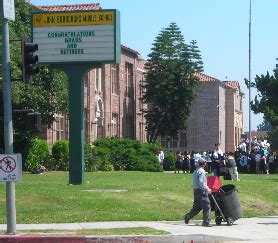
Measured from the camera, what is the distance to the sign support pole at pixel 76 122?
27.0m

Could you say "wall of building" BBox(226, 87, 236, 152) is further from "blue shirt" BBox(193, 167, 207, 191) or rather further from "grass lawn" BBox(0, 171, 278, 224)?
"blue shirt" BBox(193, 167, 207, 191)

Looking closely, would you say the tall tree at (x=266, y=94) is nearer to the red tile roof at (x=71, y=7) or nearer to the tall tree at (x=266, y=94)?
the tall tree at (x=266, y=94)

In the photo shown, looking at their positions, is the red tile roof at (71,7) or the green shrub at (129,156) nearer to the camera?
the green shrub at (129,156)

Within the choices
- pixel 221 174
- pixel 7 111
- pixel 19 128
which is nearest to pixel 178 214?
pixel 7 111

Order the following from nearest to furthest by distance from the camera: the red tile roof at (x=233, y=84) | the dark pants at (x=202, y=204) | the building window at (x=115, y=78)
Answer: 1. the dark pants at (x=202, y=204)
2. the building window at (x=115, y=78)
3. the red tile roof at (x=233, y=84)

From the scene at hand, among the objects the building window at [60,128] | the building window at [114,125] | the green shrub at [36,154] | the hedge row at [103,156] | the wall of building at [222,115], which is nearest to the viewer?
the green shrub at [36,154]

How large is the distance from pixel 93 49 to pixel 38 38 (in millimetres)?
2058

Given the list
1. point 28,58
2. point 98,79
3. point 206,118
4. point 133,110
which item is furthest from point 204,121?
point 28,58

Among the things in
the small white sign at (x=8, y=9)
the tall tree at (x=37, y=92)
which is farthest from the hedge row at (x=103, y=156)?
the small white sign at (x=8, y=9)

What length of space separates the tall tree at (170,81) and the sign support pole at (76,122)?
121 feet

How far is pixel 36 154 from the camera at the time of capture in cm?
4138

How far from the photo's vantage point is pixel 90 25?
27.0 meters

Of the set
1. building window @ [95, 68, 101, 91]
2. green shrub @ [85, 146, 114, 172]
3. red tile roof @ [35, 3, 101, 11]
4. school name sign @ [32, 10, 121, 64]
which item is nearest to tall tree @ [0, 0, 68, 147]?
green shrub @ [85, 146, 114, 172]

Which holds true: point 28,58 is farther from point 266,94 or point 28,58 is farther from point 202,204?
point 266,94
